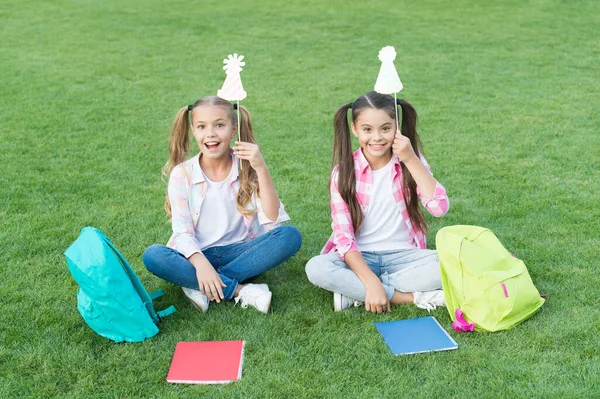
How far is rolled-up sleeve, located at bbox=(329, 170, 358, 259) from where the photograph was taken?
3.35m

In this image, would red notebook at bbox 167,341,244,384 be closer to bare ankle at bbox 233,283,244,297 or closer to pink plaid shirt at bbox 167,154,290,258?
bare ankle at bbox 233,283,244,297

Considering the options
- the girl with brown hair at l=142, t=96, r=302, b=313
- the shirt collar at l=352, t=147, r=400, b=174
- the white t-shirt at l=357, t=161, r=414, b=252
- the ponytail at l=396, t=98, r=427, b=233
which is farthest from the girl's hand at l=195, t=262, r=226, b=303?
the ponytail at l=396, t=98, r=427, b=233

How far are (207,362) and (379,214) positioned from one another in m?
1.14

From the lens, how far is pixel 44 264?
3.64m

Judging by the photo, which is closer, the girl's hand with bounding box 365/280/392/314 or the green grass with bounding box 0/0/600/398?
the green grass with bounding box 0/0/600/398

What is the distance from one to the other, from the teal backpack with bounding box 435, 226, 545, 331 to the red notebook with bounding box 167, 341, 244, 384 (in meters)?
0.92

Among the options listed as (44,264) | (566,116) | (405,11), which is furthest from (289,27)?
(44,264)

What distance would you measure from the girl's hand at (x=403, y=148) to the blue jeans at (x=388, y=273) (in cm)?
50

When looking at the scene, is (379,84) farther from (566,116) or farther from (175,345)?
(566,116)

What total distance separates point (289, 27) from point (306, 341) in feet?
28.7

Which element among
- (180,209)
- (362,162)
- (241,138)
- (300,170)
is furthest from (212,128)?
(300,170)

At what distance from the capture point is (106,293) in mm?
2885

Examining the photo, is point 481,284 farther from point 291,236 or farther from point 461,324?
point 291,236

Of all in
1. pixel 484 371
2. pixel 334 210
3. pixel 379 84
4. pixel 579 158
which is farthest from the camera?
pixel 579 158
